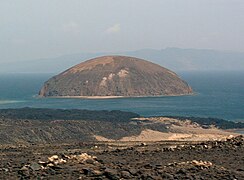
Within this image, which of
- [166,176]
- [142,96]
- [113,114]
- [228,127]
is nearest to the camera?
[166,176]

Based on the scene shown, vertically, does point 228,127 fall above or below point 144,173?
below

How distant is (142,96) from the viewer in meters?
A: 167

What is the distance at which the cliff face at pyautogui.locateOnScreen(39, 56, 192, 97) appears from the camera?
169000mm

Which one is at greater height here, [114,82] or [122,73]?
[122,73]

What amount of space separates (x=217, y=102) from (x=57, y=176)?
121 meters

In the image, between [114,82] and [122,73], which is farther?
[122,73]

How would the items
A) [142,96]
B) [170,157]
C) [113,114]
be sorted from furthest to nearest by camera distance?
[142,96] < [113,114] < [170,157]

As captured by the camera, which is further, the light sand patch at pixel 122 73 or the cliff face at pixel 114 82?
the light sand patch at pixel 122 73

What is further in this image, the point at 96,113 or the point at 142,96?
the point at 142,96

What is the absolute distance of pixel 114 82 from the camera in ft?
566

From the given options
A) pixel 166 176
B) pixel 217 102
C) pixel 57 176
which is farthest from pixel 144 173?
pixel 217 102

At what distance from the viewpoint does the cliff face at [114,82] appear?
16900 cm

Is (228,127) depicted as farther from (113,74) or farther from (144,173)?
(113,74)

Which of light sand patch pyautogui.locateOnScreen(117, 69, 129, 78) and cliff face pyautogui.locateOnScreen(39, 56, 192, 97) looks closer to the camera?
cliff face pyautogui.locateOnScreen(39, 56, 192, 97)
